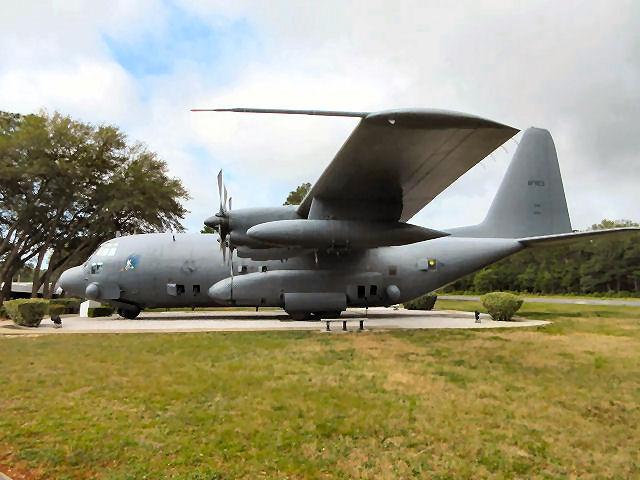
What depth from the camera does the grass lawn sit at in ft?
14.5

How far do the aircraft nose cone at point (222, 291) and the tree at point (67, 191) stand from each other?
1745 cm

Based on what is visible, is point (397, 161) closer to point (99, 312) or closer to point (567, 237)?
point (567, 237)

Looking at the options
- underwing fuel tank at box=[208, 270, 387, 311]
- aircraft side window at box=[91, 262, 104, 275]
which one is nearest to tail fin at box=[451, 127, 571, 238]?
underwing fuel tank at box=[208, 270, 387, 311]

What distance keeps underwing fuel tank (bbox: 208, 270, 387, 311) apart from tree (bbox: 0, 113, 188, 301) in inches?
711

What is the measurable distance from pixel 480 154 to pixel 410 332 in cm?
624

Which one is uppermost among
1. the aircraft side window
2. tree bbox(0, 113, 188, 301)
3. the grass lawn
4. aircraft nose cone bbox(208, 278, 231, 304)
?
tree bbox(0, 113, 188, 301)

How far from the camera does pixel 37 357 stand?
32.7 feet

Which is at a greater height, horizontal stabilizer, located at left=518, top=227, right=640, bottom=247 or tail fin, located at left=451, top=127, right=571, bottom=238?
tail fin, located at left=451, top=127, right=571, bottom=238

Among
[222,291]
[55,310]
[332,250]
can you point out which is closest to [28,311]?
[55,310]

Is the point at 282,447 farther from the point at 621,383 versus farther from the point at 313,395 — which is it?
the point at 621,383

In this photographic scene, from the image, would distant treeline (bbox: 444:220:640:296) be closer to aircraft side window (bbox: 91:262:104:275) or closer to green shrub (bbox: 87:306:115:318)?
green shrub (bbox: 87:306:115:318)

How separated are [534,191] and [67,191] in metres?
28.8

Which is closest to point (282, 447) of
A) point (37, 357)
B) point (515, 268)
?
point (37, 357)

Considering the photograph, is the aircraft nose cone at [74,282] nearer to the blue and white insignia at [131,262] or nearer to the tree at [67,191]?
the blue and white insignia at [131,262]
